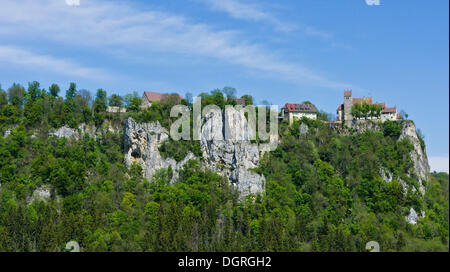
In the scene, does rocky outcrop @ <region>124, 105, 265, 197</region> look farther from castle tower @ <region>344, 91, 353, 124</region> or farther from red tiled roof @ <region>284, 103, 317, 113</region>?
castle tower @ <region>344, 91, 353, 124</region>

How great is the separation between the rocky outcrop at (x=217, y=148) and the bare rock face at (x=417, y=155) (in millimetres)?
22408

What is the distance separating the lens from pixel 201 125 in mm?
80875

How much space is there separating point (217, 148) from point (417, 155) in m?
29.1

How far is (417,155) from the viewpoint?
84.1 metres

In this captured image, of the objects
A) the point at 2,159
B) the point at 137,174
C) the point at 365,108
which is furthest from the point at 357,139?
the point at 2,159

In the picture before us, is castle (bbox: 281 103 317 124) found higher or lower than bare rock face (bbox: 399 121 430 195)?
higher

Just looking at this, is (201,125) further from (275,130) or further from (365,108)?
(365,108)

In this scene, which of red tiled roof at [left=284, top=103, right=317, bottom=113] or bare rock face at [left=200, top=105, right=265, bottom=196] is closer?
bare rock face at [left=200, top=105, right=265, bottom=196]

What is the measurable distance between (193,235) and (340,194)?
72.1ft

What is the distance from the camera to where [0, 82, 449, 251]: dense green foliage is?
63.6 m

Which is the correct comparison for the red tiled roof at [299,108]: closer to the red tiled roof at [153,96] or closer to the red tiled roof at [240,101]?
the red tiled roof at [240,101]

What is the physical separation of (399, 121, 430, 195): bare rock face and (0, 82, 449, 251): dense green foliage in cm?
126

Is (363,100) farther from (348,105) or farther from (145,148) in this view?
(145,148)

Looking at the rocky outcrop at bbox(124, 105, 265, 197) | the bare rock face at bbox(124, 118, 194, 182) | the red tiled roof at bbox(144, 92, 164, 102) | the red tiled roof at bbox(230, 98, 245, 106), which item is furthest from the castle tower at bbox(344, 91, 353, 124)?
the red tiled roof at bbox(144, 92, 164, 102)
